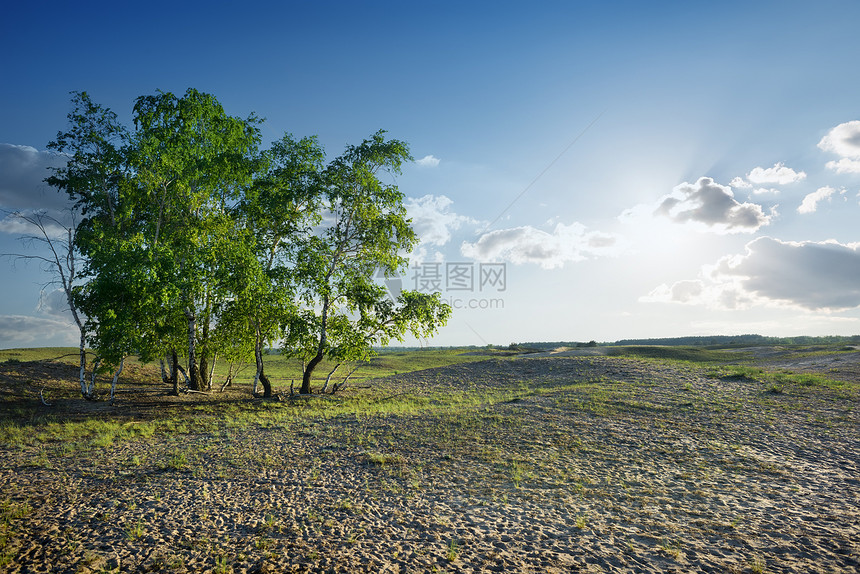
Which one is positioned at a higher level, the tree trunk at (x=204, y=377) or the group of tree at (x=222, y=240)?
the group of tree at (x=222, y=240)

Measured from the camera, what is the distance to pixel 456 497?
9.47 meters

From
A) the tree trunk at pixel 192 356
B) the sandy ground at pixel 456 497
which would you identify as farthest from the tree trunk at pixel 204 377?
the sandy ground at pixel 456 497

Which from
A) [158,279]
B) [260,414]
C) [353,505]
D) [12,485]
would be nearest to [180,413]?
[260,414]

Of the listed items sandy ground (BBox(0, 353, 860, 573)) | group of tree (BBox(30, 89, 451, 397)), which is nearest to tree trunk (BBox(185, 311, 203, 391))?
group of tree (BBox(30, 89, 451, 397))

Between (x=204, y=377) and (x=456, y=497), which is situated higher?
(x=204, y=377)

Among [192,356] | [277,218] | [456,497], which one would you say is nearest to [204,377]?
[192,356]

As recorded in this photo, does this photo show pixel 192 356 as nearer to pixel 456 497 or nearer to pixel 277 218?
pixel 277 218

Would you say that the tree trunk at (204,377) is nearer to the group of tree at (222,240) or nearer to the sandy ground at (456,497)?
the group of tree at (222,240)

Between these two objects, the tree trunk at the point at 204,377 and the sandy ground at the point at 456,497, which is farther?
the tree trunk at the point at 204,377

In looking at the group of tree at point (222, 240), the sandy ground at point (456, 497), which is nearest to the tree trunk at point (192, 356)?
the group of tree at point (222, 240)

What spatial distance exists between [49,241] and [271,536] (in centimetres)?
2183

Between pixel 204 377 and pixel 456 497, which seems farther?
pixel 204 377

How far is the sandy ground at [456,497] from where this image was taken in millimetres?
6836

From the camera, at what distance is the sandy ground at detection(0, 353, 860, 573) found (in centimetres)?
684
